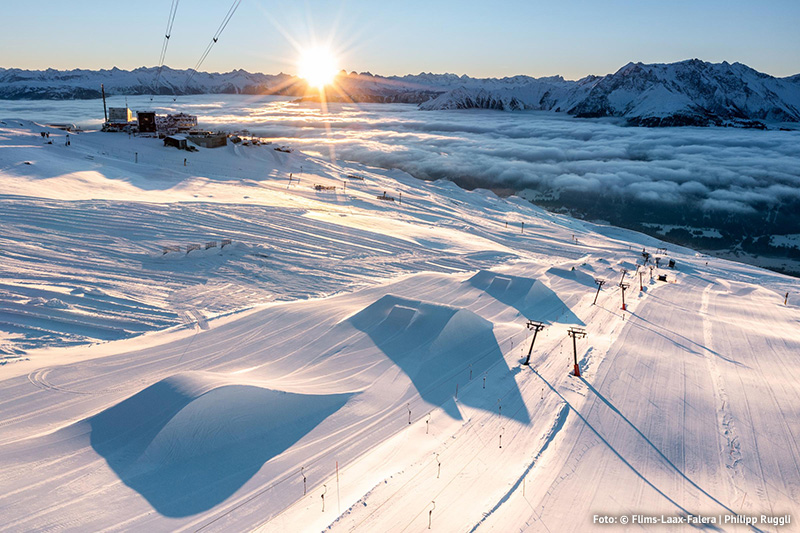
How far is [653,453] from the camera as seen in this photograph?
56.3ft

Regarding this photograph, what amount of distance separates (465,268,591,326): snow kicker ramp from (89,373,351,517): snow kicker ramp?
1792 cm

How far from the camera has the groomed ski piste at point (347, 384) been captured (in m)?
13.7

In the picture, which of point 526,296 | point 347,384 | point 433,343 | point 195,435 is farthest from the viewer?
point 526,296

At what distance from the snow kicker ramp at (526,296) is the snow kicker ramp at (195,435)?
58.8 ft

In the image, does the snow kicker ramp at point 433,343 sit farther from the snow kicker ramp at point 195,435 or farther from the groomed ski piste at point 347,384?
the snow kicker ramp at point 195,435

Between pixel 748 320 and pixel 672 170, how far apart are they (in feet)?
475

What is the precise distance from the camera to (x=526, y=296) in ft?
108

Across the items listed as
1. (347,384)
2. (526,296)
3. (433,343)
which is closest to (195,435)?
(347,384)

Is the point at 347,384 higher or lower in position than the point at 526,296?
lower

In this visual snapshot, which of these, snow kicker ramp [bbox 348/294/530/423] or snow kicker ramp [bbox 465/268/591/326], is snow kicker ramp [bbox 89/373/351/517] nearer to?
snow kicker ramp [bbox 348/294/530/423]

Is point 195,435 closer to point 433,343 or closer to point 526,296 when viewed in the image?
point 433,343

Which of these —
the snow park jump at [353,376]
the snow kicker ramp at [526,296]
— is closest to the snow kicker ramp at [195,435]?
the snow park jump at [353,376]

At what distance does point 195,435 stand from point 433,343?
38.9ft

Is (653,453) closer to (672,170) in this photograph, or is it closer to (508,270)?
(508,270)
